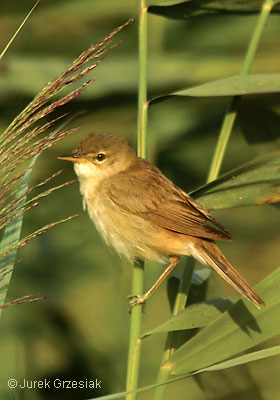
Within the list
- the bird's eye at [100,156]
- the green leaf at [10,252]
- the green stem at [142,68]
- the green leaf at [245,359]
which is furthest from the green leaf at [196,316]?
the bird's eye at [100,156]

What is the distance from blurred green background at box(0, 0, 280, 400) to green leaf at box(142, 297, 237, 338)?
36.3 inches

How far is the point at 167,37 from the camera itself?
300 cm

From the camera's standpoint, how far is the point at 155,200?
2443 millimetres

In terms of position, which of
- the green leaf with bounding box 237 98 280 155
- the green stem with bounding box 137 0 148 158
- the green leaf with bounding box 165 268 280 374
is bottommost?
the green leaf with bounding box 165 268 280 374

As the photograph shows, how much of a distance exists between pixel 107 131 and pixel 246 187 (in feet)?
3.91

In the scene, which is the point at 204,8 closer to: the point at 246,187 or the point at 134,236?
the point at 246,187

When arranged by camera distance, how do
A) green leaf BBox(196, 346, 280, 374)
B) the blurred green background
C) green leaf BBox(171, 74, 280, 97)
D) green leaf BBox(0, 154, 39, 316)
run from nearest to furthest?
green leaf BBox(196, 346, 280, 374)
green leaf BBox(0, 154, 39, 316)
green leaf BBox(171, 74, 280, 97)
the blurred green background

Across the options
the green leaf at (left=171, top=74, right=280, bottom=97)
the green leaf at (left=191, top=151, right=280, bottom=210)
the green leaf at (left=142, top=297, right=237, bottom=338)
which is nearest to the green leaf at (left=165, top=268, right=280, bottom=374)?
the green leaf at (left=142, top=297, right=237, bottom=338)

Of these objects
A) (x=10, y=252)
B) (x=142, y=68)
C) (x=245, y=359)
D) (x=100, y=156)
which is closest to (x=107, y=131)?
(x=100, y=156)

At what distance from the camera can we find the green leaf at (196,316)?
5.95 ft

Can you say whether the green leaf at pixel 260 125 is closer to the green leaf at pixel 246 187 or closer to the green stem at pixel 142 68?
the green leaf at pixel 246 187

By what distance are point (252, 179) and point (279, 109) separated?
93cm

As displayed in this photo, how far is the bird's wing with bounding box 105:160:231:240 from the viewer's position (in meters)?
2.34

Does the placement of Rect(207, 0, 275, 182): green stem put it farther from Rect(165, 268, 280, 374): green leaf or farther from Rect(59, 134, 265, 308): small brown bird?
Rect(165, 268, 280, 374): green leaf
